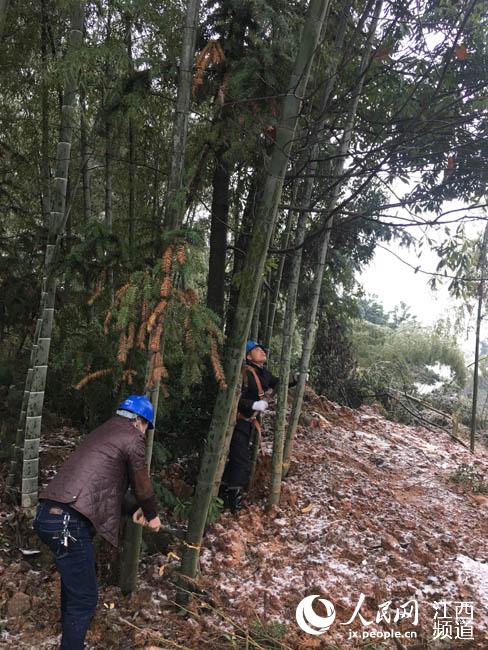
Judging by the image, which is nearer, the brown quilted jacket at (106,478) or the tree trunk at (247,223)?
the brown quilted jacket at (106,478)

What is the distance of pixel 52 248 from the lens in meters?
3.57

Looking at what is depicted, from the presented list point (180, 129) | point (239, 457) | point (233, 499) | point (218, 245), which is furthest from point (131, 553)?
point (218, 245)

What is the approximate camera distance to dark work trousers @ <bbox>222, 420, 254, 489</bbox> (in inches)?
187

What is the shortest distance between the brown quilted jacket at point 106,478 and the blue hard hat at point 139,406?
7 cm

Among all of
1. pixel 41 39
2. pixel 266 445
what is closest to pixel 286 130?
pixel 41 39

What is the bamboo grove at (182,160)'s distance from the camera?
2820 millimetres

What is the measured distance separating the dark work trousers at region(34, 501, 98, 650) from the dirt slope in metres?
0.45

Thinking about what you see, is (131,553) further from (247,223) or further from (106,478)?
(247,223)

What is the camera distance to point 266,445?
6.20 m

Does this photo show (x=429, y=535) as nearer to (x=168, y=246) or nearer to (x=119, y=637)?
(x=119, y=637)

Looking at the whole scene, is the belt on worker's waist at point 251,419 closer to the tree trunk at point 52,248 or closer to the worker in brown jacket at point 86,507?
the tree trunk at point 52,248

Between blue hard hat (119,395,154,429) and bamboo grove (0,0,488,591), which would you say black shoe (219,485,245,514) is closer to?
bamboo grove (0,0,488,591)

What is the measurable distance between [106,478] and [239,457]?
2332mm

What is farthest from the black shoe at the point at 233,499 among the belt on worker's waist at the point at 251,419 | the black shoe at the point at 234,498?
the belt on worker's waist at the point at 251,419
